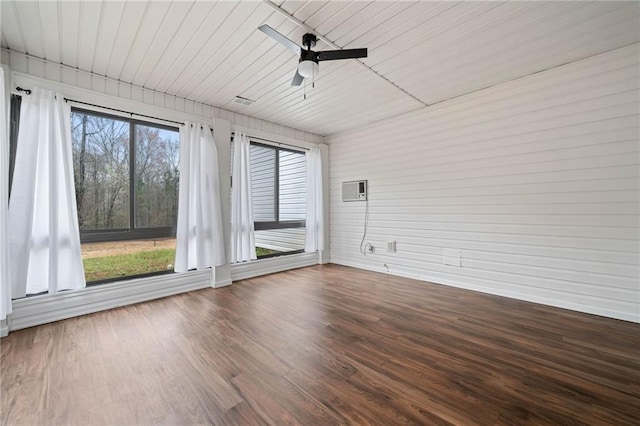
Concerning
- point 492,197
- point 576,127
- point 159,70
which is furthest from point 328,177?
point 576,127

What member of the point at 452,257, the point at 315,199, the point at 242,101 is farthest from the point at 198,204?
the point at 452,257

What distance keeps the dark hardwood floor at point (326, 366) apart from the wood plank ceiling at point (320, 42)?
9.11ft

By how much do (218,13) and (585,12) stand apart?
9.96 ft

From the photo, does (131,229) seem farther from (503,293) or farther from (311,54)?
(503,293)

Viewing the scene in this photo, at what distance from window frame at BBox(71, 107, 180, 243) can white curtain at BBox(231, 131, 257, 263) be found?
0.92 metres

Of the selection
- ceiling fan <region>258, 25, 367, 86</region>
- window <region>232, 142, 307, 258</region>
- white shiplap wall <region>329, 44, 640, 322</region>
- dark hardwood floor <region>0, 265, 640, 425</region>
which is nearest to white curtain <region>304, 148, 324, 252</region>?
window <region>232, 142, 307, 258</region>

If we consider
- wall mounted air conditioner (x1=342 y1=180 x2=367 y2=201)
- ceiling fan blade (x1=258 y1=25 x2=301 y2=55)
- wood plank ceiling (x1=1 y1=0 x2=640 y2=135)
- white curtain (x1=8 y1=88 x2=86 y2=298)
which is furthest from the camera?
wall mounted air conditioner (x1=342 y1=180 x2=367 y2=201)

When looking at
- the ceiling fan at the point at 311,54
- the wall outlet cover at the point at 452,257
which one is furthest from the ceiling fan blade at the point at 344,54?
the wall outlet cover at the point at 452,257

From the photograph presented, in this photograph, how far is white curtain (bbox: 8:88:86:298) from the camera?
253cm

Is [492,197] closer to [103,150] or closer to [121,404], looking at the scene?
[121,404]

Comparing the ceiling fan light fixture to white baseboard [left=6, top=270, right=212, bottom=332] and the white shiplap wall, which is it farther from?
white baseboard [left=6, top=270, right=212, bottom=332]

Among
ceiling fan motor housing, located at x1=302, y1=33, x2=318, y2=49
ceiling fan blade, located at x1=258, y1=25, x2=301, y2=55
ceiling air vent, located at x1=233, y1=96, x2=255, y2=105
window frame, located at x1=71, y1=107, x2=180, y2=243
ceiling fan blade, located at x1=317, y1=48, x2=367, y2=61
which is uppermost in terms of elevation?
ceiling air vent, located at x1=233, y1=96, x2=255, y2=105

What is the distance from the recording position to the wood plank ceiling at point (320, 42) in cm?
207

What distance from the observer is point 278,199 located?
16.7 feet
